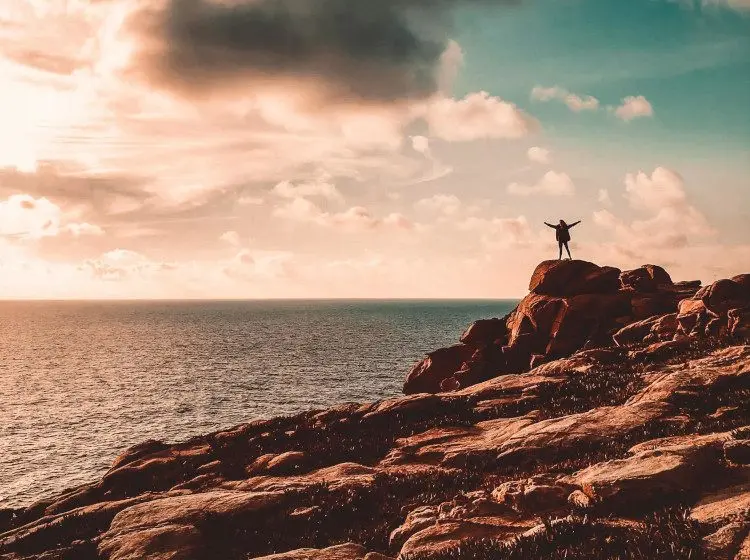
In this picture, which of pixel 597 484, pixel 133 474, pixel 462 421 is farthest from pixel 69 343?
pixel 597 484

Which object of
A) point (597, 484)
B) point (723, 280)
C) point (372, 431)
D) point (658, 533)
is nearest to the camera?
point (658, 533)

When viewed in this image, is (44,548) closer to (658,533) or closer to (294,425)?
(294,425)

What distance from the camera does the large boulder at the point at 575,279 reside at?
47.5 m

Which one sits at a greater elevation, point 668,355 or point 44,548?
point 668,355

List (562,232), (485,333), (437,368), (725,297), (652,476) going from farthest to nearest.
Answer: (485,333) → (437,368) → (562,232) → (725,297) → (652,476)

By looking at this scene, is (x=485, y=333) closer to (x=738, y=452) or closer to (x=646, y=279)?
(x=646, y=279)

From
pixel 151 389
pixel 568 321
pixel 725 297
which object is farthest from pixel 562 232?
pixel 151 389

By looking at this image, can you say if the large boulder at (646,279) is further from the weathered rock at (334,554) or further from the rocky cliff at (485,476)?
the weathered rock at (334,554)

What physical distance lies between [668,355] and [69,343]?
536 feet

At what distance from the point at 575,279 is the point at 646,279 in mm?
7315

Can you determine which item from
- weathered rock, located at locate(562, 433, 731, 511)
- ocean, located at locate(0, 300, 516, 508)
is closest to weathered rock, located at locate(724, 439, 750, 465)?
weathered rock, located at locate(562, 433, 731, 511)

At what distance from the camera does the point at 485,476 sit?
17.3 meters

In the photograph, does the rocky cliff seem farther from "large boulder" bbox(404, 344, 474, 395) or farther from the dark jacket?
"large boulder" bbox(404, 344, 474, 395)

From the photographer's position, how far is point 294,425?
32.9 m
